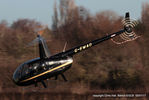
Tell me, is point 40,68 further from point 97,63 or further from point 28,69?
point 97,63

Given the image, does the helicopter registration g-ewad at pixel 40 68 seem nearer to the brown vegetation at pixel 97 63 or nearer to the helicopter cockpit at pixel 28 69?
the helicopter cockpit at pixel 28 69

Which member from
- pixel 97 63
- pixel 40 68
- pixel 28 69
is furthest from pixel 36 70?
pixel 97 63

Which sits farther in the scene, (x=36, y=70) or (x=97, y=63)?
(x=97, y=63)

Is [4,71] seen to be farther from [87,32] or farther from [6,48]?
[87,32]

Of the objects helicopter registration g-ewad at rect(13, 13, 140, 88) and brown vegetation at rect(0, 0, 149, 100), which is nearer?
helicopter registration g-ewad at rect(13, 13, 140, 88)

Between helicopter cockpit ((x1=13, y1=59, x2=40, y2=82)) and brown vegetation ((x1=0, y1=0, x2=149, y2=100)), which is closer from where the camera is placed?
helicopter cockpit ((x1=13, y1=59, x2=40, y2=82))

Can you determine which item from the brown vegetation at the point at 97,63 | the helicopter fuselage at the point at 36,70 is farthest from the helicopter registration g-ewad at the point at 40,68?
the brown vegetation at the point at 97,63

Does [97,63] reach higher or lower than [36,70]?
higher

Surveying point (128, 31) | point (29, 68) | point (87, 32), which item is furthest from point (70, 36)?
point (29, 68)

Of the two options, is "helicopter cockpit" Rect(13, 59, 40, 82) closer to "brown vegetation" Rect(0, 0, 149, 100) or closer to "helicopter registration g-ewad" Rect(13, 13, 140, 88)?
"helicopter registration g-ewad" Rect(13, 13, 140, 88)

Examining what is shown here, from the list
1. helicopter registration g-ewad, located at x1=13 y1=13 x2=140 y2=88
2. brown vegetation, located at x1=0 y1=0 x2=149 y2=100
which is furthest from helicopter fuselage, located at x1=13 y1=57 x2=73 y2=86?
brown vegetation, located at x1=0 y1=0 x2=149 y2=100

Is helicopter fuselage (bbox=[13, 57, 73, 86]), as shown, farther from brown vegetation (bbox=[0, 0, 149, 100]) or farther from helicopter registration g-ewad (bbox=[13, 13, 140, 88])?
brown vegetation (bbox=[0, 0, 149, 100])

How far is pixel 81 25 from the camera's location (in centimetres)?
2580

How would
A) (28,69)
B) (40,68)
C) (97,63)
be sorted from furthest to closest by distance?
(97,63) → (40,68) → (28,69)
